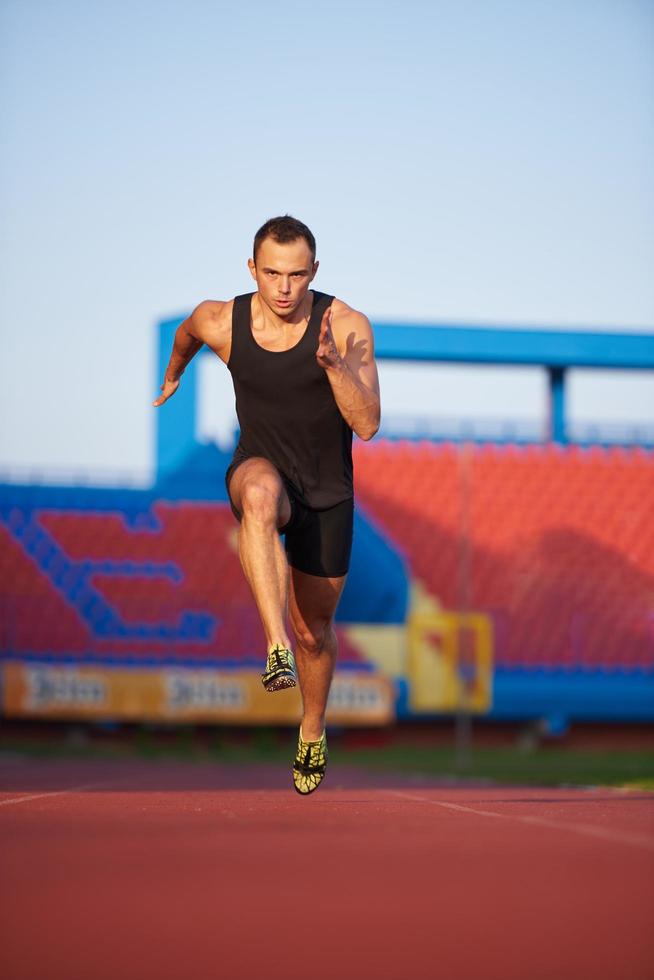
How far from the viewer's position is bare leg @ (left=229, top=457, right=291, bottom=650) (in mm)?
4809

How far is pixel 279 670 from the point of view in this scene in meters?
4.70

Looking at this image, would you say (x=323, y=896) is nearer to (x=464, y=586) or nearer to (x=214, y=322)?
(x=214, y=322)

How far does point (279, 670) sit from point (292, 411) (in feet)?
3.22

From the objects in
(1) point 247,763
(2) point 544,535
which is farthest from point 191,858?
(2) point 544,535

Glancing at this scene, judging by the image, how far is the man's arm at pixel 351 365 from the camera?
494cm

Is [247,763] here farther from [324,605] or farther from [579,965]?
[579,965]

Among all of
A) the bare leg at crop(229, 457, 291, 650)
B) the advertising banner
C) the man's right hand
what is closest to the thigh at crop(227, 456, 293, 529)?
the bare leg at crop(229, 457, 291, 650)

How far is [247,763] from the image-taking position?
755 inches

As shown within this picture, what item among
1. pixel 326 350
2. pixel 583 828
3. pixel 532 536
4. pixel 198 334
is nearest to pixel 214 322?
pixel 198 334

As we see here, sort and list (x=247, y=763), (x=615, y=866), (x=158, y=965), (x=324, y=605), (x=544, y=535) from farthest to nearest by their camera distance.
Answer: (x=544, y=535), (x=247, y=763), (x=324, y=605), (x=615, y=866), (x=158, y=965)

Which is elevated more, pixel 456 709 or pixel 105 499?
pixel 105 499

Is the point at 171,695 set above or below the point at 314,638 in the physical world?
below

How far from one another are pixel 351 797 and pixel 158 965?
133 inches

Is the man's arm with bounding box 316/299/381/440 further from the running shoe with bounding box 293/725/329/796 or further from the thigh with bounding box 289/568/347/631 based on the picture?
the running shoe with bounding box 293/725/329/796
